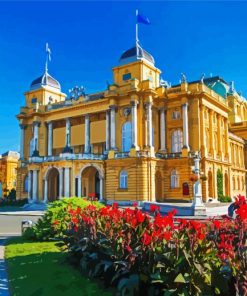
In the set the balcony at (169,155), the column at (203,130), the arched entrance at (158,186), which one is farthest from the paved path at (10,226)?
the column at (203,130)

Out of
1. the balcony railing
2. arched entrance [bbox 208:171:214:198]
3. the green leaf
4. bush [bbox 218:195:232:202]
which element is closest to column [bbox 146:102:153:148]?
the balcony railing

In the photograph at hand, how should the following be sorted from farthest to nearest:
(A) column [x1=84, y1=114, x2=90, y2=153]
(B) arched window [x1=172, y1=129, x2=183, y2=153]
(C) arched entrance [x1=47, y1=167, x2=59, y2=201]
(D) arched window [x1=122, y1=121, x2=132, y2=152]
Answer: (A) column [x1=84, y1=114, x2=90, y2=153]
(C) arched entrance [x1=47, y1=167, x2=59, y2=201]
(B) arched window [x1=172, y1=129, x2=183, y2=153]
(D) arched window [x1=122, y1=121, x2=132, y2=152]

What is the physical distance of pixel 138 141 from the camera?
145 feet

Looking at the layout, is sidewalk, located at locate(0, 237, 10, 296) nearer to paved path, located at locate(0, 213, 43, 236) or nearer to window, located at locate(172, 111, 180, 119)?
paved path, located at locate(0, 213, 43, 236)

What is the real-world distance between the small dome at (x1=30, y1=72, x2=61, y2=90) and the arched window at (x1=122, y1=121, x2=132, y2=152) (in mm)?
20730

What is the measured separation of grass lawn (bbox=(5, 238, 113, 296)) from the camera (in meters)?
7.66

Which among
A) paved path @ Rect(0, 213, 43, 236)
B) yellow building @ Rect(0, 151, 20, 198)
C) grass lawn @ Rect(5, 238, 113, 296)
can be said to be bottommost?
paved path @ Rect(0, 213, 43, 236)

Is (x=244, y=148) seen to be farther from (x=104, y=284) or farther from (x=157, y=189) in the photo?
(x=104, y=284)

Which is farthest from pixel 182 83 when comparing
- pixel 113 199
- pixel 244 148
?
pixel 244 148

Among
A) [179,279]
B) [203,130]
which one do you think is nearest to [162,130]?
[203,130]

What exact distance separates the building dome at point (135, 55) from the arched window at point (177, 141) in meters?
10.6

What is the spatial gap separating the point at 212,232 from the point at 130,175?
35.8 metres

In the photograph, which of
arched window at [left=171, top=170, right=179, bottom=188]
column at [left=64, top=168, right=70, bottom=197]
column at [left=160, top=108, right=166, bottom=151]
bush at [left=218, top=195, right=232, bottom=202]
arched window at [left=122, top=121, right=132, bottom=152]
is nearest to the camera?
arched window at [left=171, top=170, right=179, bottom=188]

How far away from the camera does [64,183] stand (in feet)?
147
